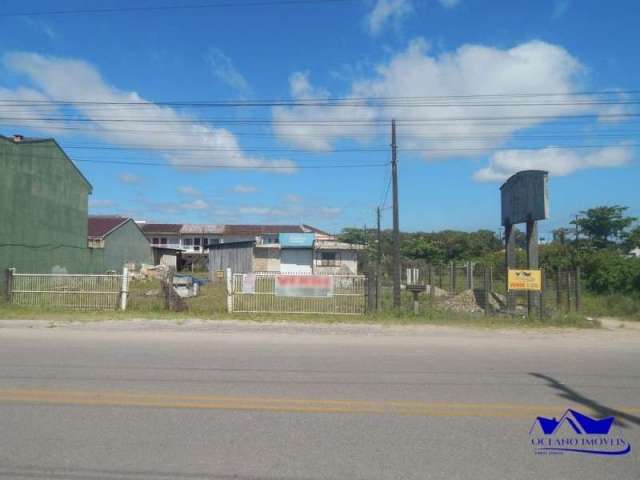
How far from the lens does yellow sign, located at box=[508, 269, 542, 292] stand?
1602cm

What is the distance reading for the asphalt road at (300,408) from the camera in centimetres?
450

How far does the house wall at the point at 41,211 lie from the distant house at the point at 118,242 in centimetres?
462

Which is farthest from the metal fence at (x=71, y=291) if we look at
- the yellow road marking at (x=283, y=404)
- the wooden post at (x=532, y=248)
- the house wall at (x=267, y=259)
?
the house wall at (x=267, y=259)

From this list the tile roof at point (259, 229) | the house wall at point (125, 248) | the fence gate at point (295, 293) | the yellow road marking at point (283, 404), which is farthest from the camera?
the tile roof at point (259, 229)

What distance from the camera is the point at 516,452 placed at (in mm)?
4824

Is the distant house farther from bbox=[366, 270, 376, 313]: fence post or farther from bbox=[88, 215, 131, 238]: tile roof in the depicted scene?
bbox=[366, 270, 376, 313]: fence post

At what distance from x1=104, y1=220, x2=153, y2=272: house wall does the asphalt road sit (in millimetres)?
32681

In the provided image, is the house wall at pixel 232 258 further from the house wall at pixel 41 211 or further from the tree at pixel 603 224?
the tree at pixel 603 224

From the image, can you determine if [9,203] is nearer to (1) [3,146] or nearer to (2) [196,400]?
(1) [3,146]

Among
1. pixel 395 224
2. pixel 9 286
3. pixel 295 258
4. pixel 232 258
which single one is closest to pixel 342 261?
pixel 295 258

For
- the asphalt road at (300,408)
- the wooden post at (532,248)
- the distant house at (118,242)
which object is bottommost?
the asphalt road at (300,408)

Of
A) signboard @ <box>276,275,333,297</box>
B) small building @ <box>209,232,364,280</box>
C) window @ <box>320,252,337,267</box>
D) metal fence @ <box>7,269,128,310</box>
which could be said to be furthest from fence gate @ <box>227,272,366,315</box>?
window @ <box>320,252,337,267</box>

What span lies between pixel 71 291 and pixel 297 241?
96.7ft

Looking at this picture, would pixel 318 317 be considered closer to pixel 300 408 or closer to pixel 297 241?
pixel 300 408
